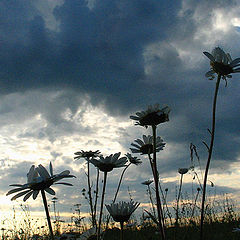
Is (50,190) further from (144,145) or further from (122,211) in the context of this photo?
(144,145)

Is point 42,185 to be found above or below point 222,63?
below

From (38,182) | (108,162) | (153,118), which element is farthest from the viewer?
(108,162)

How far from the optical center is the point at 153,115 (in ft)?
8.01

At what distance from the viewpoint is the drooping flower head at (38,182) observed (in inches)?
69.5

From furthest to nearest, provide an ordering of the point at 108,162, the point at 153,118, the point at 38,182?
the point at 108,162, the point at 153,118, the point at 38,182

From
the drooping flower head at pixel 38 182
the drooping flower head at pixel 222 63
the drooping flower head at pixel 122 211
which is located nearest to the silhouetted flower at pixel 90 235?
the drooping flower head at pixel 122 211

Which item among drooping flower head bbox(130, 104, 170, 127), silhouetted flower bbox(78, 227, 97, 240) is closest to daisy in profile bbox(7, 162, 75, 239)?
drooping flower head bbox(130, 104, 170, 127)

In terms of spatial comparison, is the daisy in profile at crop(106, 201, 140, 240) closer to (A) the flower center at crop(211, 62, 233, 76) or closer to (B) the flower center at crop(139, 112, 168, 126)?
(B) the flower center at crop(139, 112, 168, 126)

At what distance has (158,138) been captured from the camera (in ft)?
9.91

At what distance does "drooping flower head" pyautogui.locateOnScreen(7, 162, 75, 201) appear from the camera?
1765mm

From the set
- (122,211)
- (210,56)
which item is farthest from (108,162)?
(210,56)

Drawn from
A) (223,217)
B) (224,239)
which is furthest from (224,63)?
(223,217)

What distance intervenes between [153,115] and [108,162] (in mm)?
696

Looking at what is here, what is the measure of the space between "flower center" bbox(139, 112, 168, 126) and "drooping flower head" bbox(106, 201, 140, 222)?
73 centimetres
